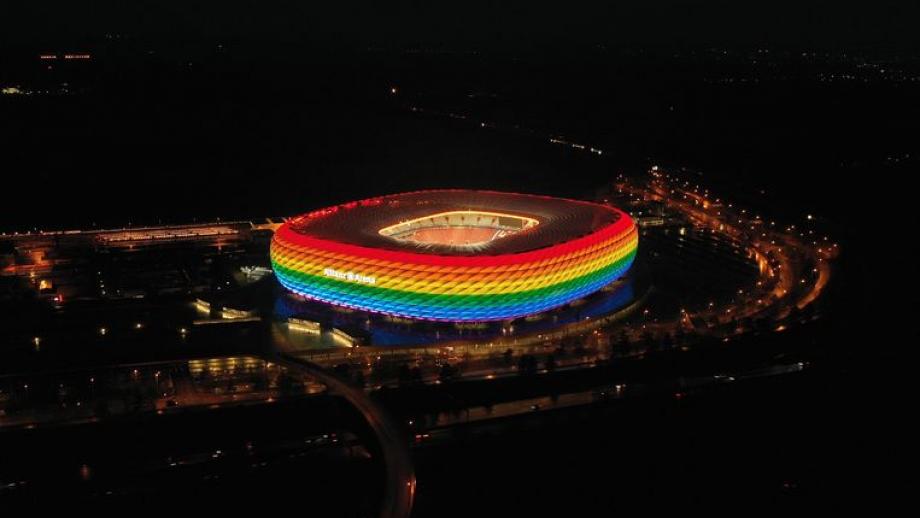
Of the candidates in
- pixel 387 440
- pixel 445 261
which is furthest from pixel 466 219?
pixel 387 440

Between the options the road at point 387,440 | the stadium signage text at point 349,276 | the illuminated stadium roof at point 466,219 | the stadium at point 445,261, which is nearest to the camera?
the road at point 387,440

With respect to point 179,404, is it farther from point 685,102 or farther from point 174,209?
point 685,102

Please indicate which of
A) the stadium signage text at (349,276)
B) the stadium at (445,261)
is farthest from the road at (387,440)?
the stadium at (445,261)

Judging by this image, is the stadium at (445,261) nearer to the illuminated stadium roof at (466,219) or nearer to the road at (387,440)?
the illuminated stadium roof at (466,219)

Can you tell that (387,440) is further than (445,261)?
No

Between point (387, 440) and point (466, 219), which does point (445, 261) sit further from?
point (466, 219)

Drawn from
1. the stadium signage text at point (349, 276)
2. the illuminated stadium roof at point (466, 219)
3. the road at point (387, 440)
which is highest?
the illuminated stadium roof at point (466, 219)

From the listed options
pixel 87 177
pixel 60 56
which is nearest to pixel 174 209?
pixel 87 177

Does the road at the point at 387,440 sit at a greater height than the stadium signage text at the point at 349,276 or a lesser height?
lesser

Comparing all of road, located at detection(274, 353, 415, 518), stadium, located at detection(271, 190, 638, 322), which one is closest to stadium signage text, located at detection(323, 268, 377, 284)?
stadium, located at detection(271, 190, 638, 322)

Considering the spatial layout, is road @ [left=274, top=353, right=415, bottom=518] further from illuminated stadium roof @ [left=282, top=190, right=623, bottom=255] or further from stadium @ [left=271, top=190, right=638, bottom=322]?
illuminated stadium roof @ [left=282, top=190, right=623, bottom=255]
